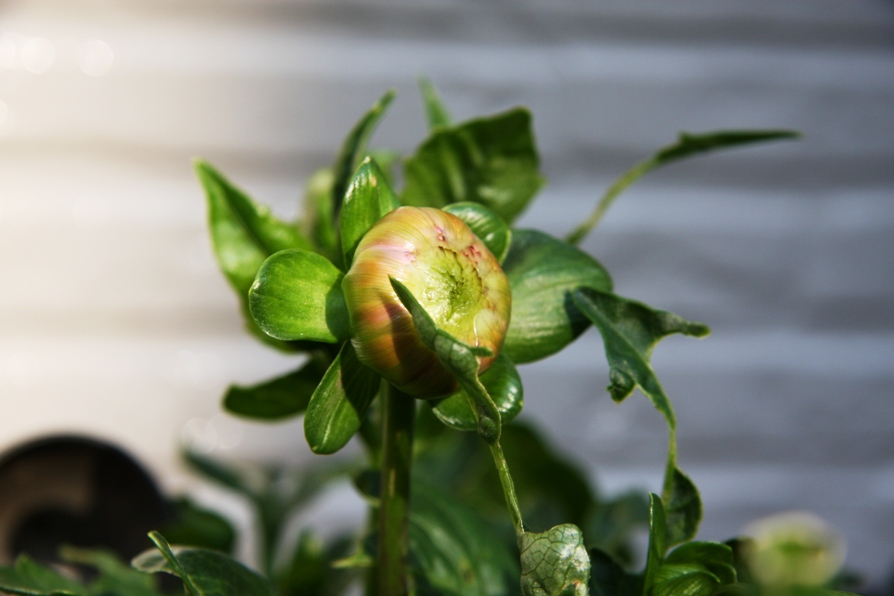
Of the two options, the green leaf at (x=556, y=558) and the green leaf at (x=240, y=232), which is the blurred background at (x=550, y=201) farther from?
the green leaf at (x=556, y=558)

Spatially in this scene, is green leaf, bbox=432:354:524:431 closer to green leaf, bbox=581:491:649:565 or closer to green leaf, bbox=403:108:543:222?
green leaf, bbox=403:108:543:222

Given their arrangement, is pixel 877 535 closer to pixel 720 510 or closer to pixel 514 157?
pixel 720 510

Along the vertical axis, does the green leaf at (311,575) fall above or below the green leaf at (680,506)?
below

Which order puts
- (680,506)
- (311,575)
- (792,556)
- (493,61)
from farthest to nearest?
(493,61) → (311,575) → (680,506) → (792,556)

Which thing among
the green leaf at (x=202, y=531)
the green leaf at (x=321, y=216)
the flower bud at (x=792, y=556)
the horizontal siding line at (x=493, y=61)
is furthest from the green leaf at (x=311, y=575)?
the horizontal siding line at (x=493, y=61)

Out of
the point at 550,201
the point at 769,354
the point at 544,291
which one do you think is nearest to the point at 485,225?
the point at 544,291

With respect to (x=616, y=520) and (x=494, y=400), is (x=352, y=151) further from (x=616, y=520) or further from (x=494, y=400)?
(x=616, y=520)

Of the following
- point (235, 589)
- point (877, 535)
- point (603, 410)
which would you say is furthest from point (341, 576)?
point (877, 535)
